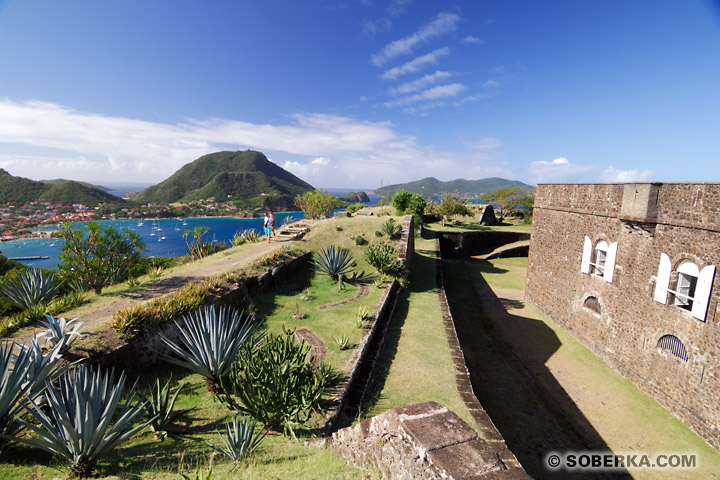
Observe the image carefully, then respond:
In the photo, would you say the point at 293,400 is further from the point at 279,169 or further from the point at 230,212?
the point at 279,169

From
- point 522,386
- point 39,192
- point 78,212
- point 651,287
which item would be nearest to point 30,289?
point 522,386

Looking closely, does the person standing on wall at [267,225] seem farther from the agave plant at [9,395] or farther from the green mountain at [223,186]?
the green mountain at [223,186]

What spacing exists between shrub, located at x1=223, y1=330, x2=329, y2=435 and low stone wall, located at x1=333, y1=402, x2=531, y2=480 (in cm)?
Answer: 113

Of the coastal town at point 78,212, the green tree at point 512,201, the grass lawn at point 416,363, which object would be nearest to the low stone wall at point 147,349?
the grass lawn at point 416,363

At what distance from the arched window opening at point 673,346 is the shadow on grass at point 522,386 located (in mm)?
2617

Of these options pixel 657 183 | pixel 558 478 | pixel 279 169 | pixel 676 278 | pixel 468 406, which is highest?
pixel 279 169

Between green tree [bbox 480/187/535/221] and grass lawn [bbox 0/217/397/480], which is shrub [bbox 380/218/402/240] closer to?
grass lawn [bbox 0/217/397/480]

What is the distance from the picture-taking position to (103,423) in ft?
10.1

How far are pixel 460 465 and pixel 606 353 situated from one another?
10.1 meters

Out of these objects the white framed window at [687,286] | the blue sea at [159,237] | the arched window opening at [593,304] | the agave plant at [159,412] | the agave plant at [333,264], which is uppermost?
the white framed window at [687,286]

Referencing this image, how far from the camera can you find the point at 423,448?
2.84m

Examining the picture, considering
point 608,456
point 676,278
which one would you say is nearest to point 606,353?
point 676,278

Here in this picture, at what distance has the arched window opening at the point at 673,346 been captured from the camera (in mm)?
7102

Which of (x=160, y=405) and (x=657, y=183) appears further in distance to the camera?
(x=657, y=183)
